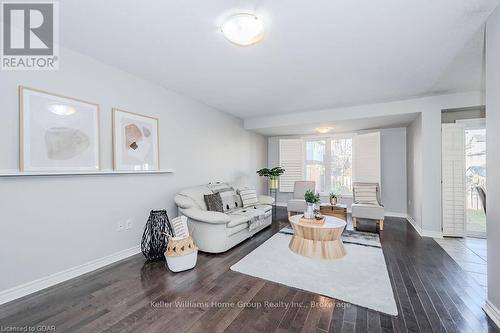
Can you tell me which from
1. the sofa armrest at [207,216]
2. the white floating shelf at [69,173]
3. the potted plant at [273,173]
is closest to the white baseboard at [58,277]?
the sofa armrest at [207,216]

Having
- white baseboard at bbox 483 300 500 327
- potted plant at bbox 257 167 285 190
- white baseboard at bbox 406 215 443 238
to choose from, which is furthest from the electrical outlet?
white baseboard at bbox 406 215 443 238

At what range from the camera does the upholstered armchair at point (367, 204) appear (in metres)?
4.33

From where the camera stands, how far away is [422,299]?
2.06 metres

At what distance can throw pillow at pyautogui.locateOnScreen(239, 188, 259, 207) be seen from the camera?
174 inches

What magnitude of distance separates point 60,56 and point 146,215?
7.26ft

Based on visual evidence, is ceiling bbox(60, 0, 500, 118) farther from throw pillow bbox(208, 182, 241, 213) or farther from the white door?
throw pillow bbox(208, 182, 241, 213)

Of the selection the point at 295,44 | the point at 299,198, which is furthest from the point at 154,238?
the point at 299,198

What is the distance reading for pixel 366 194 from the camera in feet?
16.2

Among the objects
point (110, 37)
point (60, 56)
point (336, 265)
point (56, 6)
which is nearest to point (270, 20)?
point (110, 37)

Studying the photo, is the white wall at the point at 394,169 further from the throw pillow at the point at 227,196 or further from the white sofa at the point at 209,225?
the white sofa at the point at 209,225

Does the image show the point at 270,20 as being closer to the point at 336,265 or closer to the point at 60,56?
the point at 60,56

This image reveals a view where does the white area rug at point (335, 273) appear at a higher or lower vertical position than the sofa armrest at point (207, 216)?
lower

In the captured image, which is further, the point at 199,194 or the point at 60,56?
the point at 199,194

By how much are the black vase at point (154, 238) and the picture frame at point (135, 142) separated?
0.78 metres
